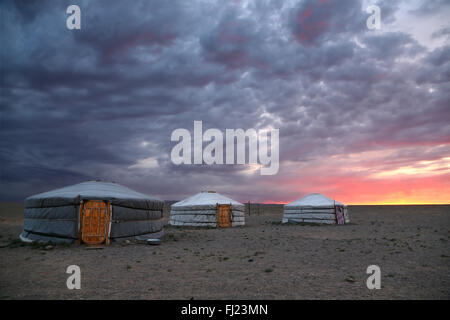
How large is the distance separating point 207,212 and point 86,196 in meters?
Result: 10.1

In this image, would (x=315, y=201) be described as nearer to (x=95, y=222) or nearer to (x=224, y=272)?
(x=95, y=222)

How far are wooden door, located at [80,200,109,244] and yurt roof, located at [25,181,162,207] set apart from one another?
309mm

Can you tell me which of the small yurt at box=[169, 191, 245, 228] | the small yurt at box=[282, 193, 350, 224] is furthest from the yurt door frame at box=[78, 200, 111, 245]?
the small yurt at box=[282, 193, 350, 224]

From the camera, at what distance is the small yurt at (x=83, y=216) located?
10.7 meters

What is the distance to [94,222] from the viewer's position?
1084 cm

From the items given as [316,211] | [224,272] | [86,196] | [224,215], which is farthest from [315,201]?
[224,272]

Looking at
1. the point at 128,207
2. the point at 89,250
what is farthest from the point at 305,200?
the point at 89,250

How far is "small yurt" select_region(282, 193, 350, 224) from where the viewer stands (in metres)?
21.8

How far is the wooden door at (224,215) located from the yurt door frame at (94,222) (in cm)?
981

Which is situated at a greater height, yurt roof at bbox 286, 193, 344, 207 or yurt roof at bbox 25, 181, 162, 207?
yurt roof at bbox 25, 181, 162, 207

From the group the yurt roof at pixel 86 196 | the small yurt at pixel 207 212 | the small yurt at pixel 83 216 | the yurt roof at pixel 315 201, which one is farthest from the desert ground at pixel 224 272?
the yurt roof at pixel 315 201

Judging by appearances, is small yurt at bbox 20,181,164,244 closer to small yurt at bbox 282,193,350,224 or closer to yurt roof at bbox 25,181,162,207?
yurt roof at bbox 25,181,162,207
